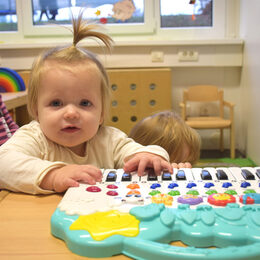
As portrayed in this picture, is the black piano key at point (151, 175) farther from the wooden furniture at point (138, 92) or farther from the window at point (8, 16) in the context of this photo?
the window at point (8, 16)

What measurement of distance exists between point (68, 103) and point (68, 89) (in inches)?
1.1

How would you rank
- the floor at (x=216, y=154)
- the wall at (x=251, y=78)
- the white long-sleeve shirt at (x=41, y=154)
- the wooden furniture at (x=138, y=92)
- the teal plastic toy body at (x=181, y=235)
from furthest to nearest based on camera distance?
the floor at (x=216, y=154) < the wooden furniture at (x=138, y=92) < the wall at (x=251, y=78) < the white long-sleeve shirt at (x=41, y=154) < the teal plastic toy body at (x=181, y=235)

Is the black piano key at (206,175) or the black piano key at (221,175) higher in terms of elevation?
the black piano key at (221,175)

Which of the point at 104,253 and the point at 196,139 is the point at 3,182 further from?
the point at 196,139

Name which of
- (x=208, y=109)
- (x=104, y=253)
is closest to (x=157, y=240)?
(x=104, y=253)

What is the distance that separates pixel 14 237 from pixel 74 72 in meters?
0.40

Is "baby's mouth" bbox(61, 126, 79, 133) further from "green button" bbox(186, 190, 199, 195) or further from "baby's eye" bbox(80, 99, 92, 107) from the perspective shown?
"green button" bbox(186, 190, 199, 195)

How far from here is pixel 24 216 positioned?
463 mm

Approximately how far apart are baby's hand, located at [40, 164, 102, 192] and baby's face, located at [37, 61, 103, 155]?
143mm

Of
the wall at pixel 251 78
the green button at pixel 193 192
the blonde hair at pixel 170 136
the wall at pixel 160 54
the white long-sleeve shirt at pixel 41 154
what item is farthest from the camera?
the wall at pixel 160 54

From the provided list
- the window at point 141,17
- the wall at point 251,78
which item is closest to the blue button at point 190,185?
the wall at point 251,78

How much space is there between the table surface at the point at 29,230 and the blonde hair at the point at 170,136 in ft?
1.99

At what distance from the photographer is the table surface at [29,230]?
36 cm

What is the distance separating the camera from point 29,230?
1.36 ft
